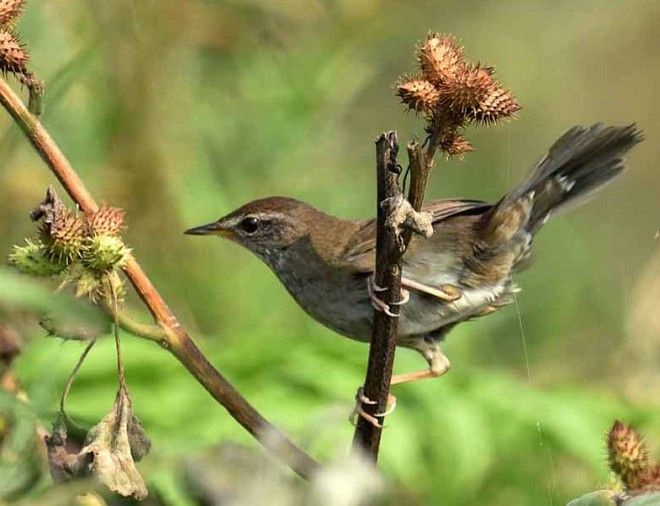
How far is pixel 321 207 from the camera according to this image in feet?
17.4

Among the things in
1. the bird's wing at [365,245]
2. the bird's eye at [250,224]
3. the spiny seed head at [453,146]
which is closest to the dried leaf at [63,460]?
the spiny seed head at [453,146]

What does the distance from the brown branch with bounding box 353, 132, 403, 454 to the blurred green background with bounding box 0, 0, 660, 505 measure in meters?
1.45

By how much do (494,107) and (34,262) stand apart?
26.8 inches

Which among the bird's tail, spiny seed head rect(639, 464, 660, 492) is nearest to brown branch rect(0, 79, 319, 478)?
spiny seed head rect(639, 464, 660, 492)

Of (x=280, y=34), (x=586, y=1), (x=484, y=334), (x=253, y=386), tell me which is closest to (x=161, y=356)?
(x=253, y=386)

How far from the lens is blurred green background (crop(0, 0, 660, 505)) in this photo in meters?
3.70

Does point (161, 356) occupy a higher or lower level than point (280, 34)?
lower

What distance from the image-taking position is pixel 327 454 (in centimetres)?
342

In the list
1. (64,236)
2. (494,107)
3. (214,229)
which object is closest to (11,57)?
(64,236)

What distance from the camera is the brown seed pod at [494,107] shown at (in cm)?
182

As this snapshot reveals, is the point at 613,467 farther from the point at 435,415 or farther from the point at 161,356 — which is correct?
the point at 161,356

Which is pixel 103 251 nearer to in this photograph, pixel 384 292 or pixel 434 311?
pixel 384 292

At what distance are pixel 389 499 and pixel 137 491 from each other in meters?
0.42

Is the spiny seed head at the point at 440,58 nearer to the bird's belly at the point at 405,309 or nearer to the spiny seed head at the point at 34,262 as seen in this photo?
the spiny seed head at the point at 34,262
